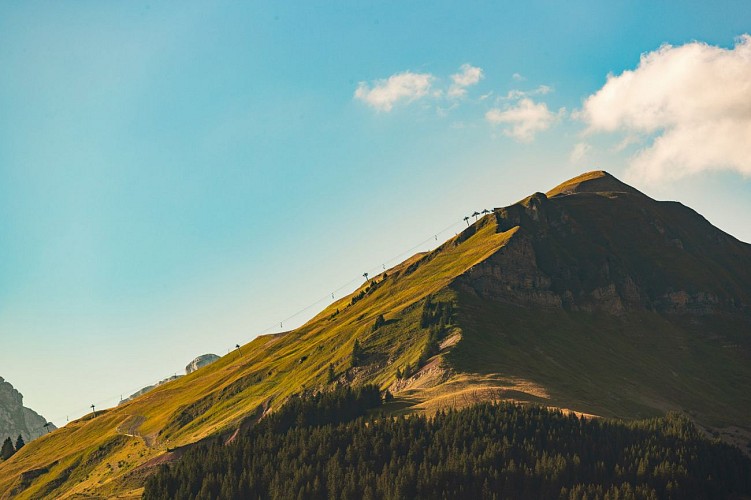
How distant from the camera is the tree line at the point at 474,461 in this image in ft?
381

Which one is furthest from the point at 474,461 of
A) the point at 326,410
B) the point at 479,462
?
the point at 326,410

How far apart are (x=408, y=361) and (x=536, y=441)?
67.5 meters

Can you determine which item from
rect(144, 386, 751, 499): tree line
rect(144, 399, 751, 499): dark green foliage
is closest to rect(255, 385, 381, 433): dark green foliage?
rect(144, 386, 751, 499): tree line

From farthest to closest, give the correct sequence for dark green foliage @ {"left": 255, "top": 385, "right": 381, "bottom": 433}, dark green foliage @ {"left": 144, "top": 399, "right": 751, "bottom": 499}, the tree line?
dark green foliage @ {"left": 255, "top": 385, "right": 381, "bottom": 433}, the tree line, dark green foliage @ {"left": 144, "top": 399, "right": 751, "bottom": 499}

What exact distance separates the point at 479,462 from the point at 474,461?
836 millimetres

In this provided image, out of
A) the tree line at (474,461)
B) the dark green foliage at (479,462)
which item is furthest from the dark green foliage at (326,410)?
the dark green foliage at (479,462)

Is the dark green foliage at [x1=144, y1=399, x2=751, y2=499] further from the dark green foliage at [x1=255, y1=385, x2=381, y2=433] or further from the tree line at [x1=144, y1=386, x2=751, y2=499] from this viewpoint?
the dark green foliage at [x1=255, y1=385, x2=381, y2=433]

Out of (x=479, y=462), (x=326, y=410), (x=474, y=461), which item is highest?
(x=326, y=410)

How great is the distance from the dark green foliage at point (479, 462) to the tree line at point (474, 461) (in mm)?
211

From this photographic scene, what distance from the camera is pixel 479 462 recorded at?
121375 millimetres

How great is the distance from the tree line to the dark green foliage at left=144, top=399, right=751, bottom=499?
211 mm

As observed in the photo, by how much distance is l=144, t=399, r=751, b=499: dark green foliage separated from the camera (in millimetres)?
116125

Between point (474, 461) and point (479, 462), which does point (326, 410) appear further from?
point (479, 462)

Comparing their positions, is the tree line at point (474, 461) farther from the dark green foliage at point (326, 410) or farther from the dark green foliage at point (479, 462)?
the dark green foliage at point (326, 410)
